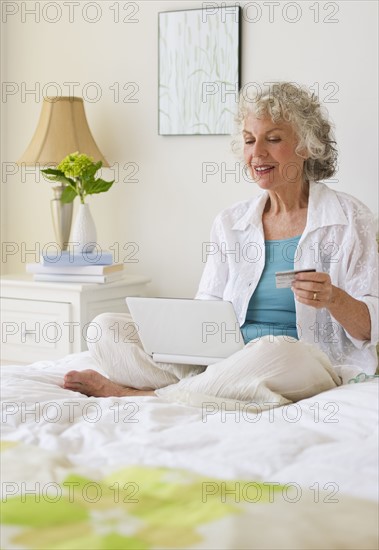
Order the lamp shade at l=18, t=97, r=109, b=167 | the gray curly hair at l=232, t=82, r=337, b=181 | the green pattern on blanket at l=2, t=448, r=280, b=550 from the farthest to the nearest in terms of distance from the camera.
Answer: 1. the lamp shade at l=18, t=97, r=109, b=167
2. the gray curly hair at l=232, t=82, r=337, b=181
3. the green pattern on blanket at l=2, t=448, r=280, b=550

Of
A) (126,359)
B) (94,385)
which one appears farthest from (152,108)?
(94,385)

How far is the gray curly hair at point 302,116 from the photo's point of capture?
259 cm

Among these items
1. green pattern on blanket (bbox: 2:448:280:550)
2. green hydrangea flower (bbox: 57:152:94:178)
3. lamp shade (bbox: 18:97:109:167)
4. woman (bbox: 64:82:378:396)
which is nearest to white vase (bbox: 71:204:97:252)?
green hydrangea flower (bbox: 57:152:94:178)

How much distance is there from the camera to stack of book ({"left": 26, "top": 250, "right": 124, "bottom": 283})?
331cm

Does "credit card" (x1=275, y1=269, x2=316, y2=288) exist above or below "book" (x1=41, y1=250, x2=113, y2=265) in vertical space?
above

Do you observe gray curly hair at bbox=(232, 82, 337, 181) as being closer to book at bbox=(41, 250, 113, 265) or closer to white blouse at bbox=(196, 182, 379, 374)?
white blouse at bbox=(196, 182, 379, 374)

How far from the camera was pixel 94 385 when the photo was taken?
2229 millimetres

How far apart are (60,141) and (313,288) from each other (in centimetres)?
165

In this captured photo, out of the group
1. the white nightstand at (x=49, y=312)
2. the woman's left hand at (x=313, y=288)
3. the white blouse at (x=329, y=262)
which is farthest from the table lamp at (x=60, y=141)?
the woman's left hand at (x=313, y=288)

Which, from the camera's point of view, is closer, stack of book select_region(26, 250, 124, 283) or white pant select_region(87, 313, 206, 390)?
white pant select_region(87, 313, 206, 390)

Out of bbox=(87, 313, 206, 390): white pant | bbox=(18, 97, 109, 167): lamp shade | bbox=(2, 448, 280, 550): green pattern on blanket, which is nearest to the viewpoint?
bbox=(2, 448, 280, 550): green pattern on blanket

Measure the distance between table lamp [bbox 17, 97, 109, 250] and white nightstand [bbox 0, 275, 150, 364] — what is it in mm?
274

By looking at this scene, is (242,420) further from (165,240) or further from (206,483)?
(165,240)

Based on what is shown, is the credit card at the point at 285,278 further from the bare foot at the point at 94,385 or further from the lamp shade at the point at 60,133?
the lamp shade at the point at 60,133
